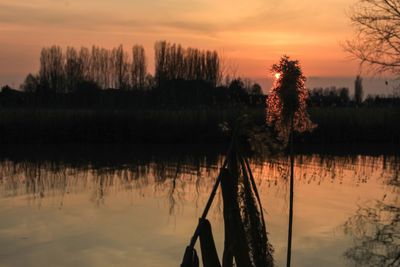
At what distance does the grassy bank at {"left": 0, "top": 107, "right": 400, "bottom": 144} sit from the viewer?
23717 millimetres

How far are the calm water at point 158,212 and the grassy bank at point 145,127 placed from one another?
18.4ft

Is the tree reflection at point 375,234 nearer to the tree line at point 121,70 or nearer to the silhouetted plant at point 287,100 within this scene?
the silhouetted plant at point 287,100

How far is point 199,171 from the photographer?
1616 centimetres

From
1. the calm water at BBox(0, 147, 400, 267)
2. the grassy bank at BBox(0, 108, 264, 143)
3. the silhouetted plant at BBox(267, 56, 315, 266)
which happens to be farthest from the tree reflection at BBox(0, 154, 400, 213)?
the silhouetted plant at BBox(267, 56, 315, 266)

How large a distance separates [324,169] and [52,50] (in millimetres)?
44621

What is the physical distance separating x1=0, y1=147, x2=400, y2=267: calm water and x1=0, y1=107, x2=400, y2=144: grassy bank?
18.4 feet

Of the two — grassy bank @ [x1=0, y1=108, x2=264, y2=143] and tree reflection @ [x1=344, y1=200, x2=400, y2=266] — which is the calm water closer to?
tree reflection @ [x1=344, y1=200, x2=400, y2=266]

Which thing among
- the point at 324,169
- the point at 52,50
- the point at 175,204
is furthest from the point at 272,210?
the point at 52,50

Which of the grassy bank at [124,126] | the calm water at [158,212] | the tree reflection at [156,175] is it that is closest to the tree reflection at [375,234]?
the calm water at [158,212]

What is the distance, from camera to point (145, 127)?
24.9 metres

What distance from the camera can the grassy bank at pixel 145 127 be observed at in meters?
23.7

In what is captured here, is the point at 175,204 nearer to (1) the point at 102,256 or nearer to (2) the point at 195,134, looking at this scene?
(1) the point at 102,256

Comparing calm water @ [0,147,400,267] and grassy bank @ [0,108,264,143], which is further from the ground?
grassy bank @ [0,108,264,143]

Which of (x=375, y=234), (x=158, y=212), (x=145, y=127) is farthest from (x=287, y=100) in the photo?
(x=145, y=127)
